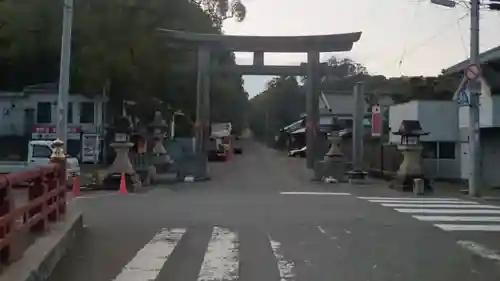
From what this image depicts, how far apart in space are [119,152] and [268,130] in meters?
83.1

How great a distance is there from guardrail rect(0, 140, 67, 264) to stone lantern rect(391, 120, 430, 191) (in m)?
16.3

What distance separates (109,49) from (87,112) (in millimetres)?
9466

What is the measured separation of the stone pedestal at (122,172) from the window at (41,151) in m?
3.17

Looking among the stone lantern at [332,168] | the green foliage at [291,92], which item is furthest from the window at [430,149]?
the green foliage at [291,92]

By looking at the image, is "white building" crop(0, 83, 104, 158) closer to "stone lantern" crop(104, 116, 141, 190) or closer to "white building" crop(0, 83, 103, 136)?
"white building" crop(0, 83, 103, 136)

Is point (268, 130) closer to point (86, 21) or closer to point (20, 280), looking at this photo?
point (86, 21)

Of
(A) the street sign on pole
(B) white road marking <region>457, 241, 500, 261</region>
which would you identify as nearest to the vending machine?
(A) the street sign on pole

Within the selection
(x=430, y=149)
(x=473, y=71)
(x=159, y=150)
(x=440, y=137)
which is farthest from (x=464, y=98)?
(x=159, y=150)

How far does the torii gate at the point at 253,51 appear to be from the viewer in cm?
3444

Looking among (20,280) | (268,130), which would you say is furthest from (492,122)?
(268,130)

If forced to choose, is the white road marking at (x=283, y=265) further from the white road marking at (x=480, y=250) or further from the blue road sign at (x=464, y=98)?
the blue road sign at (x=464, y=98)

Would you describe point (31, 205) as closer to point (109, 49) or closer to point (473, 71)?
point (473, 71)

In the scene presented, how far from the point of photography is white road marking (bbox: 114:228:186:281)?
9012 mm

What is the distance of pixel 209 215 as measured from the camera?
54.2ft
